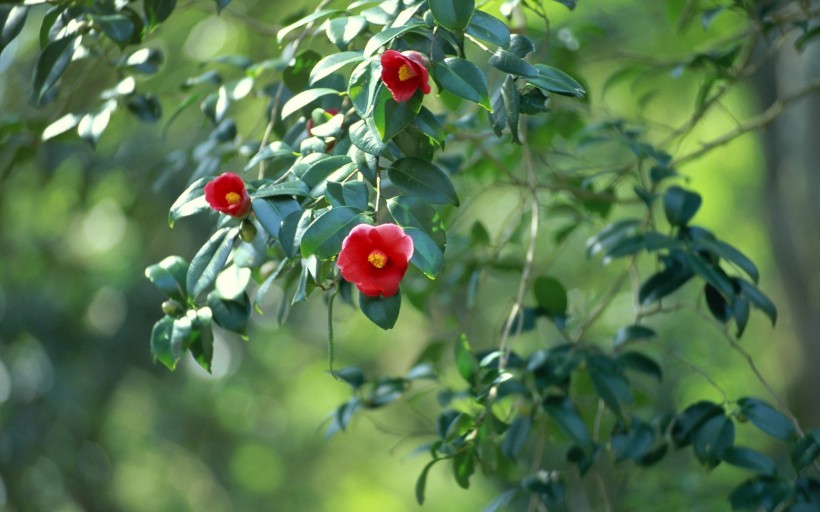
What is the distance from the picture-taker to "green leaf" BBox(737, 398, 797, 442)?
132cm

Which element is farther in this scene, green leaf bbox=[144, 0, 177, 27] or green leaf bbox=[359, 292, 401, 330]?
green leaf bbox=[144, 0, 177, 27]

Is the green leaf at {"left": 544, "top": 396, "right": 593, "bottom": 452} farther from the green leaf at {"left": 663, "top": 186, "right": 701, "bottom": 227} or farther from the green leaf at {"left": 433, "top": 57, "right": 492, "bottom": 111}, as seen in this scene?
the green leaf at {"left": 433, "top": 57, "right": 492, "bottom": 111}

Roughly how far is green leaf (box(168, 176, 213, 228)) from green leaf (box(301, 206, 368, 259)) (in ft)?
0.56

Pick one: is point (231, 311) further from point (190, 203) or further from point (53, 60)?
point (53, 60)

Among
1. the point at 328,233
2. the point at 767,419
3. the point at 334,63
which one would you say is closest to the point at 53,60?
the point at 334,63

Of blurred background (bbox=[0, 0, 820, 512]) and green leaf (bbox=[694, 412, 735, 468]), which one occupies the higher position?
green leaf (bbox=[694, 412, 735, 468])

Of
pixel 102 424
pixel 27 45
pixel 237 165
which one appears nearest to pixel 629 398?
pixel 237 165

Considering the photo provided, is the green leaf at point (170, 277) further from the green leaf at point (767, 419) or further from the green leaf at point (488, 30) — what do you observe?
the green leaf at point (767, 419)

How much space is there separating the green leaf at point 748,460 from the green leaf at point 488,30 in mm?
721

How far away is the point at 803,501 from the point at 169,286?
908 millimetres

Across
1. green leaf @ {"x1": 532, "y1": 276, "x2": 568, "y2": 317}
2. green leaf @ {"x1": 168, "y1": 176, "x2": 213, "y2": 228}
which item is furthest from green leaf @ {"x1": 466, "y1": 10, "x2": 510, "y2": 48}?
green leaf @ {"x1": 532, "y1": 276, "x2": 568, "y2": 317}

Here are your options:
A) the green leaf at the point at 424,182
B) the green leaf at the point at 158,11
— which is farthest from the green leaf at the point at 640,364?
the green leaf at the point at 158,11

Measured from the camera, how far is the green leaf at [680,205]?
142 cm

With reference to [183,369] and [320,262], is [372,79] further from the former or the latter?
[183,369]
